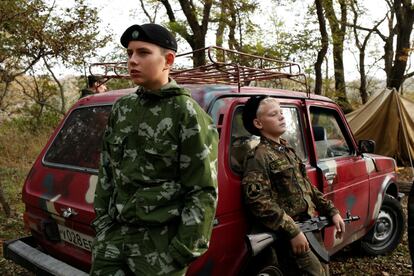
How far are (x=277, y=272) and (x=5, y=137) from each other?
32.4 feet

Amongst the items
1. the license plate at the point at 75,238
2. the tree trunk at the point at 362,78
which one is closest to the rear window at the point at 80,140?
the license plate at the point at 75,238

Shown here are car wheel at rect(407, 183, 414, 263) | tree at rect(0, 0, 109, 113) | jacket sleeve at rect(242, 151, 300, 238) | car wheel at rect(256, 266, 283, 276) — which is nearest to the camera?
car wheel at rect(407, 183, 414, 263)

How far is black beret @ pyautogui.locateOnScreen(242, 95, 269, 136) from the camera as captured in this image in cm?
252

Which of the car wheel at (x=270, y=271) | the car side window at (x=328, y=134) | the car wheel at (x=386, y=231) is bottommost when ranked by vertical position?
the car wheel at (x=386, y=231)

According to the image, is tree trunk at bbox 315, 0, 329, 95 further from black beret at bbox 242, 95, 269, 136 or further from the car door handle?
black beret at bbox 242, 95, 269, 136

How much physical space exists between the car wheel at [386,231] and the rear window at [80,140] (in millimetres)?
3029

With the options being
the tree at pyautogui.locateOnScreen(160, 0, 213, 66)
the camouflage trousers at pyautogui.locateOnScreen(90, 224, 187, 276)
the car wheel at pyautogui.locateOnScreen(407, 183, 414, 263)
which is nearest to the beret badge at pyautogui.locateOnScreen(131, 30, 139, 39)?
the camouflage trousers at pyautogui.locateOnScreen(90, 224, 187, 276)

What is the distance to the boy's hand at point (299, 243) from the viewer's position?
2371 mm

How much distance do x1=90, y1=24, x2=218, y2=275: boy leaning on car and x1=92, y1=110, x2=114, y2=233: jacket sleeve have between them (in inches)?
1.1

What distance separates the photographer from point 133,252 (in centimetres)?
171

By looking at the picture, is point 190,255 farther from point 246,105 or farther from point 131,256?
point 246,105

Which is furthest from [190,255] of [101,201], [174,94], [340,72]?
[340,72]

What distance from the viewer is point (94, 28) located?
985cm

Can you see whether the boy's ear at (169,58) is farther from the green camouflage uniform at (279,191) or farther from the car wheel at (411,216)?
the car wheel at (411,216)
